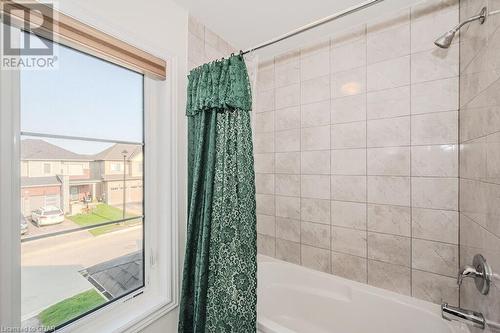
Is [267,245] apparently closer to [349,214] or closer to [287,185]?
[287,185]

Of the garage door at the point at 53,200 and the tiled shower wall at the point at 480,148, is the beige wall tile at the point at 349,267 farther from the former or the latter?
the garage door at the point at 53,200

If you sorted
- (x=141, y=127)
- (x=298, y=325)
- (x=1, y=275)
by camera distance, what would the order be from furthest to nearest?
(x=298, y=325), (x=141, y=127), (x=1, y=275)

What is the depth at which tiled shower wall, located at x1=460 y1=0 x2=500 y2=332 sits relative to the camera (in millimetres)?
784

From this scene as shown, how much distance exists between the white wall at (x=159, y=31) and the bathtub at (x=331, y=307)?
33.9 inches

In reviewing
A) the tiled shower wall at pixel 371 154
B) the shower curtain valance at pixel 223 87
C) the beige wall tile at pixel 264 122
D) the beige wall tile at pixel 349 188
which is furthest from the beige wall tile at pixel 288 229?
the shower curtain valance at pixel 223 87

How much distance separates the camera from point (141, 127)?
4.18 feet

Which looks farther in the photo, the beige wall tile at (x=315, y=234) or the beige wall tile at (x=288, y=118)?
the beige wall tile at (x=288, y=118)

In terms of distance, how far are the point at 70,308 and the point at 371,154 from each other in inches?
74.5

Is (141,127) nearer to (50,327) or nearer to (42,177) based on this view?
(42,177)

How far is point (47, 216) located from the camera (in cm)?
91

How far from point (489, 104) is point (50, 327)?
200 centimetres

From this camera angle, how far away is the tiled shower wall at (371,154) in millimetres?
1307

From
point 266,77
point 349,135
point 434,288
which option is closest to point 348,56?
point 349,135

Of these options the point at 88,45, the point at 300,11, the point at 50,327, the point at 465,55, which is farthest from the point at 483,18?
the point at 50,327
